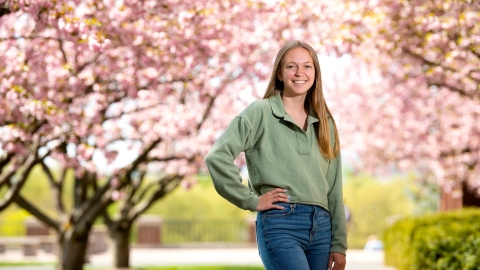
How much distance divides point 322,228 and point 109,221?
12753mm

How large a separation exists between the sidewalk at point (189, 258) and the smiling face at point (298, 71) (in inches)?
511

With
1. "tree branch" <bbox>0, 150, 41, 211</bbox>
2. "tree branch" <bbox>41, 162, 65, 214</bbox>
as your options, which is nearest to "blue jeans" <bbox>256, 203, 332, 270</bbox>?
"tree branch" <bbox>0, 150, 41, 211</bbox>

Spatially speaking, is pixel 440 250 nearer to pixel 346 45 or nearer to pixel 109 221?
pixel 346 45

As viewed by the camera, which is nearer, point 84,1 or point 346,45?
point 84,1

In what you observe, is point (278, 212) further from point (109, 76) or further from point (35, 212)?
point (35, 212)

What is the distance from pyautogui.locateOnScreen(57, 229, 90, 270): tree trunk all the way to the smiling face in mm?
9560

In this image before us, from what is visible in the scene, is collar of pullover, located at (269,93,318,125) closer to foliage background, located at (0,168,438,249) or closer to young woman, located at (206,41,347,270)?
young woman, located at (206,41,347,270)

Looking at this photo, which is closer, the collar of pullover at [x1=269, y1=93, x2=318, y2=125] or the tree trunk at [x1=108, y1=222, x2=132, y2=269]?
the collar of pullover at [x1=269, y1=93, x2=318, y2=125]

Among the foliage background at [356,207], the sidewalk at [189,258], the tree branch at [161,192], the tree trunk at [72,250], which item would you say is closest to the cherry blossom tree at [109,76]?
the tree trunk at [72,250]

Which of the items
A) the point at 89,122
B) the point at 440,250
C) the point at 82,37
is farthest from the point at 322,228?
the point at 89,122

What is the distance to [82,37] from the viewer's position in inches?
285

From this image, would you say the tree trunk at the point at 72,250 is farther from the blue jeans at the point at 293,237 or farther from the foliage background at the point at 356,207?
the foliage background at the point at 356,207

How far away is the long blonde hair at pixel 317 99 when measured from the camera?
3.70 metres

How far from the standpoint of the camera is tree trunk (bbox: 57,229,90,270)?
12711 mm
